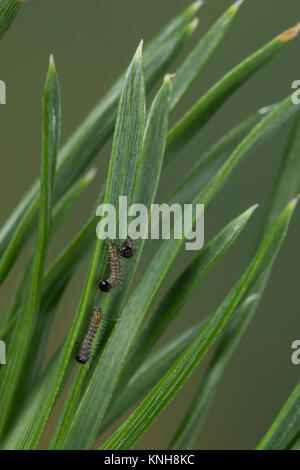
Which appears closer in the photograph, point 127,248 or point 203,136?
point 127,248

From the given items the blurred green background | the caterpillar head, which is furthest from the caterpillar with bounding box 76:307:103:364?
the blurred green background

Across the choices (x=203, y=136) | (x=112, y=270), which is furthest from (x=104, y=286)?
(x=203, y=136)

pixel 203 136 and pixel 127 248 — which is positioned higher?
pixel 203 136

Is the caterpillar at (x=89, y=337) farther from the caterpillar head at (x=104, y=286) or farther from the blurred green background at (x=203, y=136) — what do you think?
the blurred green background at (x=203, y=136)

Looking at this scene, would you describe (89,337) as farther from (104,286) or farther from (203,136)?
(203,136)

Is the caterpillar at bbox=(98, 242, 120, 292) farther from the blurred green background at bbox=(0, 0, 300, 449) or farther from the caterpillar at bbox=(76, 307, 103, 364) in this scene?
the blurred green background at bbox=(0, 0, 300, 449)
